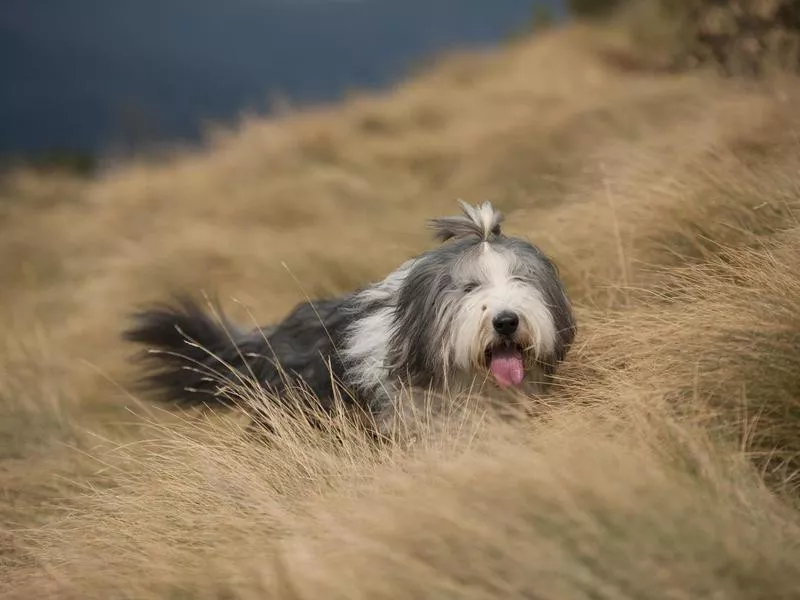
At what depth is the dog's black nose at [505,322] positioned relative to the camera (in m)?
2.75

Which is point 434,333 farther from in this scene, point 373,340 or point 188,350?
point 188,350

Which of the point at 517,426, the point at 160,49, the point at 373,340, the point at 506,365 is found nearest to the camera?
the point at 517,426

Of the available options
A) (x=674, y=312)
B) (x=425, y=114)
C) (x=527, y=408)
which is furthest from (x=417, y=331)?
(x=425, y=114)

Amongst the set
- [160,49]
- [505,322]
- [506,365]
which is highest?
[160,49]

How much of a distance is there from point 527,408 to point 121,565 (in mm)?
1261

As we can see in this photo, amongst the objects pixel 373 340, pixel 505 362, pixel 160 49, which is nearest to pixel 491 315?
pixel 505 362

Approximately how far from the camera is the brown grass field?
2.06m

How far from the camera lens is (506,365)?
2.83 m

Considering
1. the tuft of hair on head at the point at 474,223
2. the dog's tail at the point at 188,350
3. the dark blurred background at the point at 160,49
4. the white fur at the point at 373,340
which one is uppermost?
the dark blurred background at the point at 160,49

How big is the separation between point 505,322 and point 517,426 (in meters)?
0.31

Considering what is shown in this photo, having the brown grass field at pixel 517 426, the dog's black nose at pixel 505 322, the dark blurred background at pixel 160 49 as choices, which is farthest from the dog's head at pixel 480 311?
the dark blurred background at pixel 160 49

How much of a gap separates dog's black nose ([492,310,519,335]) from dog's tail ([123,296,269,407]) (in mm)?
1308

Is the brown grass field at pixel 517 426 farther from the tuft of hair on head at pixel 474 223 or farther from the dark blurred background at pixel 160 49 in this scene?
the dark blurred background at pixel 160 49

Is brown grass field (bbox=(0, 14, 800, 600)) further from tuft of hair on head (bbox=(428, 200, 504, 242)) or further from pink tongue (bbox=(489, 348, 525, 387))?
tuft of hair on head (bbox=(428, 200, 504, 242))
